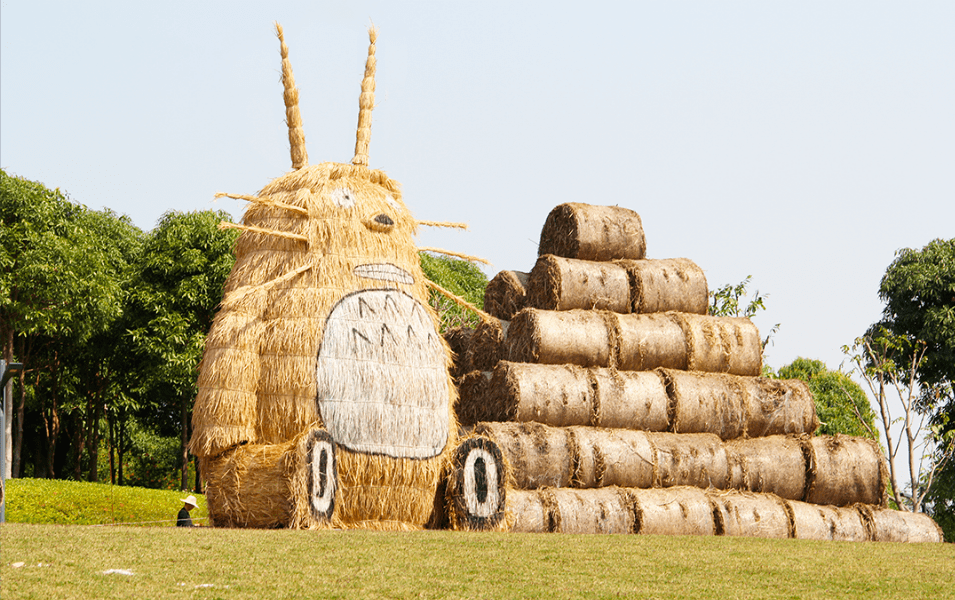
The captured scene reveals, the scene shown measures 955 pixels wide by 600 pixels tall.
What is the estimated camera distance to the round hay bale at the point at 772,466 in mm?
15719

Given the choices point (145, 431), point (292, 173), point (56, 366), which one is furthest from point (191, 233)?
point (292, 173)

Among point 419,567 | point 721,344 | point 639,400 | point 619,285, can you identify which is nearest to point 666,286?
point 619,285

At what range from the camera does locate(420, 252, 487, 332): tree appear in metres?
31.4

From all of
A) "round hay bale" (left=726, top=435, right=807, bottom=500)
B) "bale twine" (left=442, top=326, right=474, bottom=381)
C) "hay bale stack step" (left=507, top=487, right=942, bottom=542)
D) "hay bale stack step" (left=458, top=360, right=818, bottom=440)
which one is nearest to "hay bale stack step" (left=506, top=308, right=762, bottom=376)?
"hay bale stack step" (left=458, top=360, right=818, bottom=440)

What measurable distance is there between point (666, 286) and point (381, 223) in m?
6.01

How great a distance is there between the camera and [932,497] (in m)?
31.0

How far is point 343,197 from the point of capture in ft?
44.2

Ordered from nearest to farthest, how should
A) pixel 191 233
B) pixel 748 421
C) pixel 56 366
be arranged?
pixel 748 421
pixel 191 233
pixel 56 366

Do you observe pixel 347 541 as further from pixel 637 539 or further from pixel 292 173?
pixel 292 173

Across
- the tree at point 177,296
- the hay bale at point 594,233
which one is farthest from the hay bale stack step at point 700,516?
the tree at point 177,296

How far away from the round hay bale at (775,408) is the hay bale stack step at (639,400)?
0.02 meters

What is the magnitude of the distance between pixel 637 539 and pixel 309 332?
4.73 metres

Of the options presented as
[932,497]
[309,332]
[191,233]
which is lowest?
[932,497]

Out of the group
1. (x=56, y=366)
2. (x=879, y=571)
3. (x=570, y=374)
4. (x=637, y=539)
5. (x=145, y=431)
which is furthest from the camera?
(x=145, y=431)
